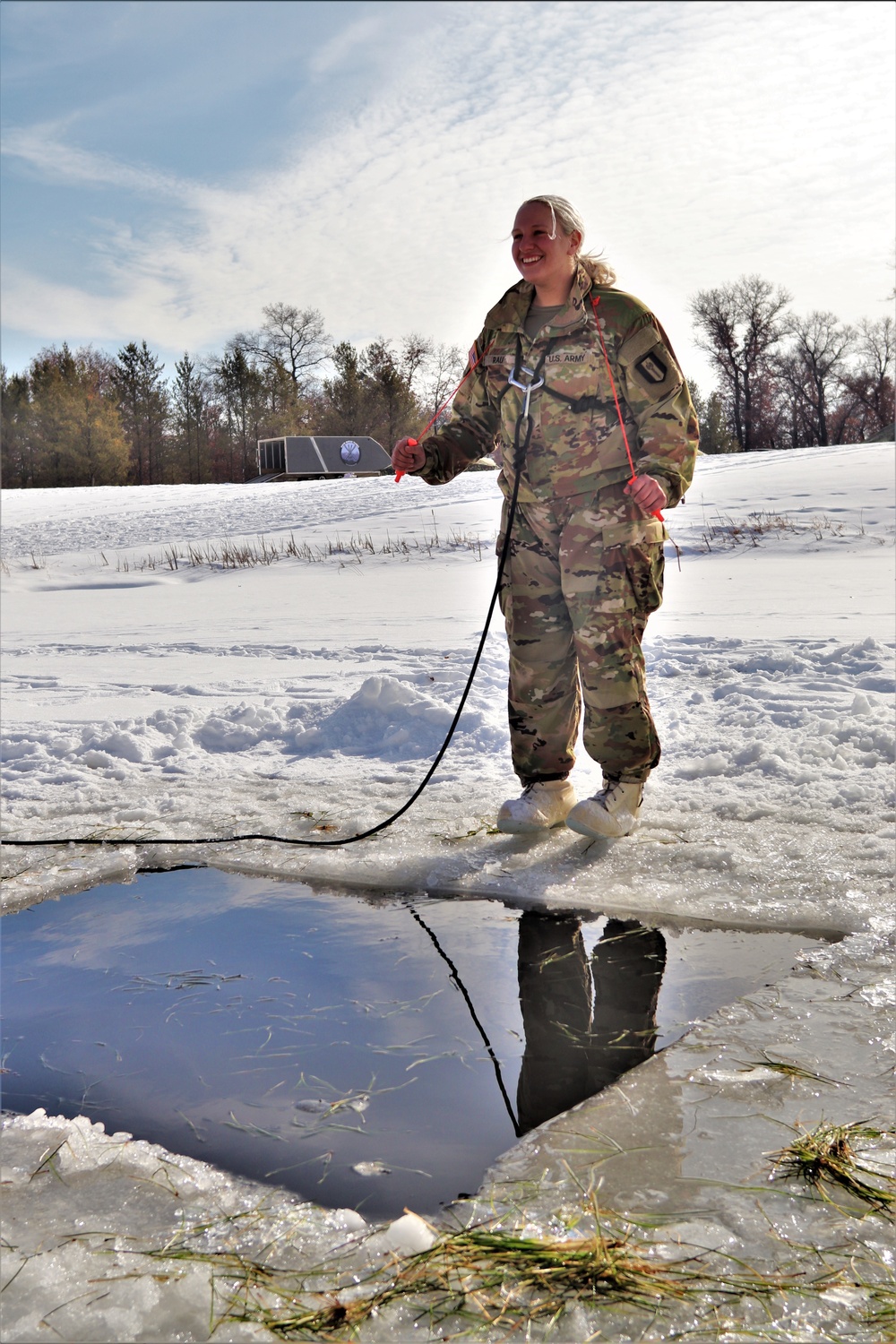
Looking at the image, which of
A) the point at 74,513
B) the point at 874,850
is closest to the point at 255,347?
the point at 74,513

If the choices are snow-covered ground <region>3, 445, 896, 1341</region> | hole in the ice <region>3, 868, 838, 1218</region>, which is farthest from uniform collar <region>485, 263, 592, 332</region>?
hole in the ice <region>3, 868, 838, 1218</region>

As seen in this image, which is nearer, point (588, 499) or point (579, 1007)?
point (579, 1007)

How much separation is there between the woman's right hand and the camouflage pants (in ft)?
1.09

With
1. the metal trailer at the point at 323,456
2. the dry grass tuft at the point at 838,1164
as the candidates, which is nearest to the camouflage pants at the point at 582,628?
the dry grass tuft at the point at 838,1164

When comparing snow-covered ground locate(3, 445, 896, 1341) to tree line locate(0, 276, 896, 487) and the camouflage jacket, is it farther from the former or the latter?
tree line locate(0, 276, 896, 487)

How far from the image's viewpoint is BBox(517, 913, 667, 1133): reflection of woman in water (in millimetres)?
1996

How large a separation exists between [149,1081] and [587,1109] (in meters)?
0.84

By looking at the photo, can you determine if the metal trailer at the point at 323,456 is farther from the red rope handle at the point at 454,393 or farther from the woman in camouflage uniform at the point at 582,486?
the woman in camouflage uniform at the point at 582,486

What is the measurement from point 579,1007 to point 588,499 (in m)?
1.65

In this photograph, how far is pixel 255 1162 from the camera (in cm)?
176

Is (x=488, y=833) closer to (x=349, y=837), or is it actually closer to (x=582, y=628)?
(x=349, y=837)

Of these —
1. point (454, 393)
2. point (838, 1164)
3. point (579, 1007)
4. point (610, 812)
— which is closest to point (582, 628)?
point (610, 812)

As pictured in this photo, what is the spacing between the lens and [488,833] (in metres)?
3.58

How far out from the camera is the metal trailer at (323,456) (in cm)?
3192
